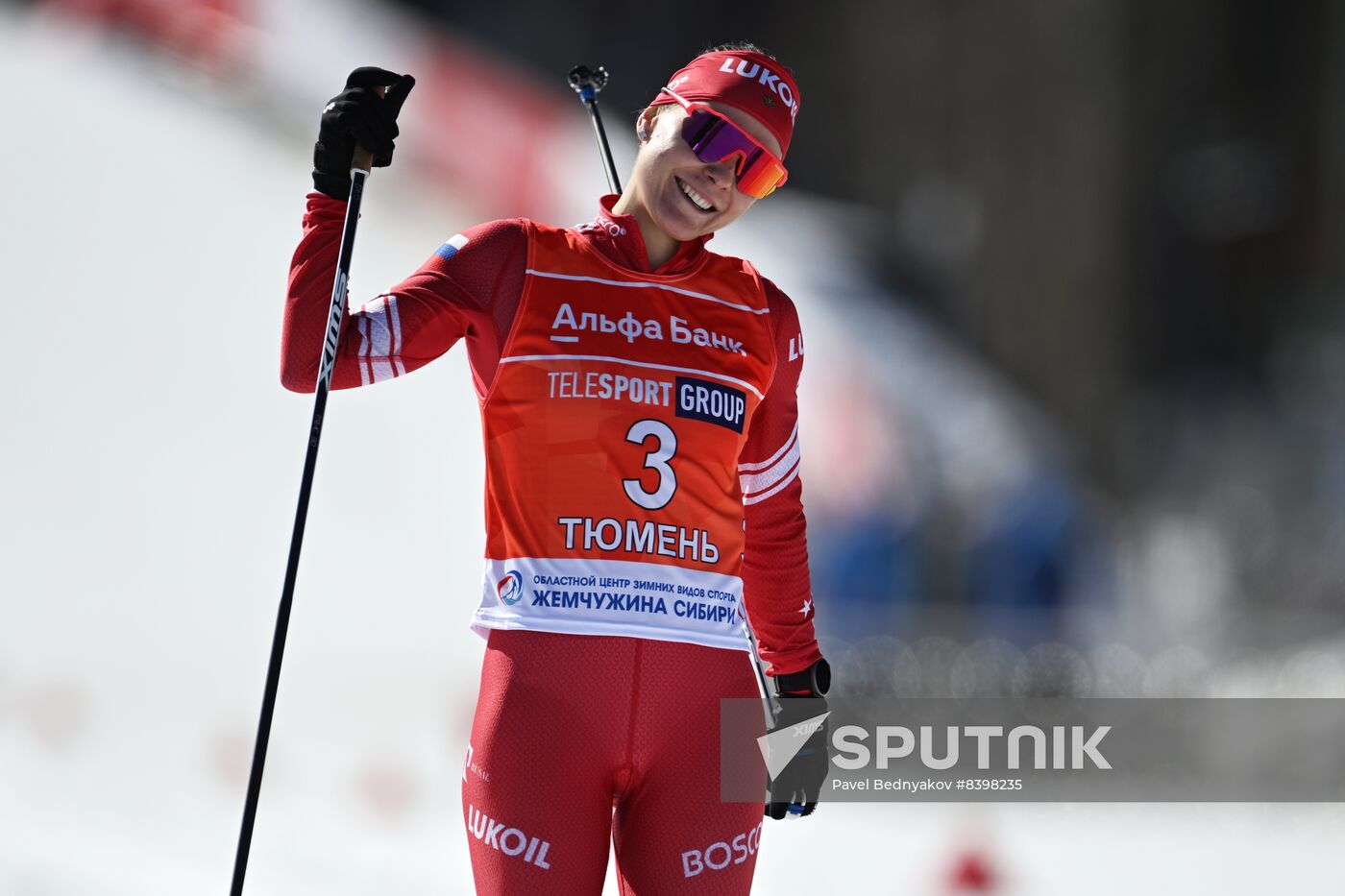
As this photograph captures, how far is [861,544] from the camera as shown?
939cm

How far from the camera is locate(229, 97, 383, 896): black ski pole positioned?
217cm

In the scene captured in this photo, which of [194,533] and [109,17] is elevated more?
[109,17]

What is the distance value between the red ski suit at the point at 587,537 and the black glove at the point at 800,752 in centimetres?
26

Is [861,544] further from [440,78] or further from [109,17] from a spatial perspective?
[109,17]

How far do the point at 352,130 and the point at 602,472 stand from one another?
0.60 metres

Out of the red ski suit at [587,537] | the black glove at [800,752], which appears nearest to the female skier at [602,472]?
the red ski suit at [587,537]

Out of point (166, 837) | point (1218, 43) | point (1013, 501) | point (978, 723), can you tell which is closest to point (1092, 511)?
point (1013, 501)

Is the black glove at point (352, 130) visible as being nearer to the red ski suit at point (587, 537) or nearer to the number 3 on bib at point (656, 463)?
the red ski suit at point (587, 537)

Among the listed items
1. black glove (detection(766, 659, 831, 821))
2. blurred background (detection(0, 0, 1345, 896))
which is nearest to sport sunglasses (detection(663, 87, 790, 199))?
black glove (detection(766, 659, 831, 821))

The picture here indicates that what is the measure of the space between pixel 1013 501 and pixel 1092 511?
42.4 inches

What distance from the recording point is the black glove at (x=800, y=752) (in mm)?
2547

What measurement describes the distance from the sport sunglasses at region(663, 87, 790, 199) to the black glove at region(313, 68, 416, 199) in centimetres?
43

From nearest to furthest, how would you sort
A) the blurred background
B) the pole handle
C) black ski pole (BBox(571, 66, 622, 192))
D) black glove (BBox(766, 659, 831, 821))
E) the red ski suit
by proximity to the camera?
1. the red ski suit
2. the pole handle
3. black glove (BBox(766, 659, 831, 821))
4. black ski pole (BBox(571, 66, 622, 192))
5. the blurred background

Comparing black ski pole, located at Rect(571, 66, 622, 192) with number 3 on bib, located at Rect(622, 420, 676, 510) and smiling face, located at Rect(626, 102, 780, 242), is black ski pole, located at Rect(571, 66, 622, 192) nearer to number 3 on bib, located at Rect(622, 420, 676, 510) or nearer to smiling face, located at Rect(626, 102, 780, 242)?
smiling face, located at Rect(626, 102, 780, 242)
